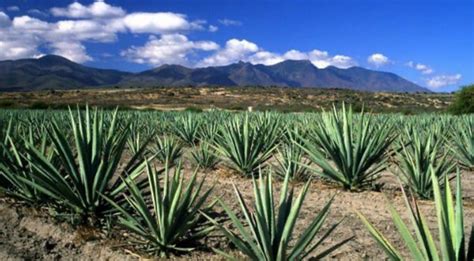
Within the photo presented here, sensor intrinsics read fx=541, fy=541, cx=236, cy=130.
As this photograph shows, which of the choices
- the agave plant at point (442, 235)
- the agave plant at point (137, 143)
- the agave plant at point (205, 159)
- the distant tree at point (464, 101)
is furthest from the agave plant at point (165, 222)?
the distant tree at point (464, 101)

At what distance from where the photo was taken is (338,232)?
186 inches

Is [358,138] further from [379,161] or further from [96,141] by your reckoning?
[96,141]

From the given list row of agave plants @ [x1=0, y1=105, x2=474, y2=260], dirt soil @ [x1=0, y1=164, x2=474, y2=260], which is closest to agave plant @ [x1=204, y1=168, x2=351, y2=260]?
row of agave plants @ [x1=0, y1=105, x2=474, y2=260]

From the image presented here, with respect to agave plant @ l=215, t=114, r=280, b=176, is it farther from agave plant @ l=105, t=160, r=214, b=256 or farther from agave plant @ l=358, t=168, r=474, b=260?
agave plant @ l=358, t=168, r=474, b=260

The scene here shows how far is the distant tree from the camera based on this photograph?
1380 inches

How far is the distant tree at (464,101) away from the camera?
35062 mm

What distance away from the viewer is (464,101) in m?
35.5

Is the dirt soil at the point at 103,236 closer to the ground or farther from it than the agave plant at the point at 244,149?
closer to the ground

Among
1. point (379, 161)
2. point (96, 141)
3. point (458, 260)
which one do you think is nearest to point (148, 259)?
point (96, 141)

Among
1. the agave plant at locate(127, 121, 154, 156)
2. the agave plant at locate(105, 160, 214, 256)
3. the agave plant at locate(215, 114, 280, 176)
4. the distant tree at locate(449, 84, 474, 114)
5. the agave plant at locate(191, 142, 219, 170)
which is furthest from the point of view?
the distant tree at locate(449, 84, 474, 114)

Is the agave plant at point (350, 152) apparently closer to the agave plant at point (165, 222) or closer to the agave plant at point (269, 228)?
the agave plant at point (165, 222)

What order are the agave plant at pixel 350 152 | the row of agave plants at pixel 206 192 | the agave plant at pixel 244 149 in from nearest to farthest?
the row of agave plants at pixel 206 192 → the agave plant at pixel 350 152 → the agave plant at pixel 244 149

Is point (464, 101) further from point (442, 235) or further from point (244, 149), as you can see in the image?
point (442, 235)

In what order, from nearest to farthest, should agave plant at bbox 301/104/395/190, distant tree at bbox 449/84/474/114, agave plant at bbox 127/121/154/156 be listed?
agave plant at bbox 127/121/154/156 < agave plant at bbox 301/104/395/190 < distant tree at bbox 449/84/474/114
